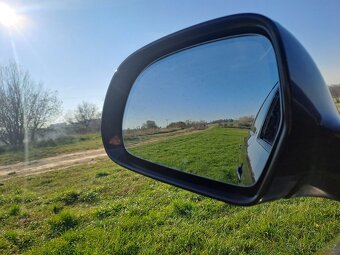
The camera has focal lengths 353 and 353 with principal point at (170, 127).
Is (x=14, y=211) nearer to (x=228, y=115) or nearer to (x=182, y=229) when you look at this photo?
(x=182, y=229)

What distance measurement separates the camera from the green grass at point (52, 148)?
89.2ft

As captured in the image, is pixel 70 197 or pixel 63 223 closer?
pixel 63 223

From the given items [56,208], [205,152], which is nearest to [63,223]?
[56,208]

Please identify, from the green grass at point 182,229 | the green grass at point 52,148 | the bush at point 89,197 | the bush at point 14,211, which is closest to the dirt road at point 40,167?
the green grass at point 52,148

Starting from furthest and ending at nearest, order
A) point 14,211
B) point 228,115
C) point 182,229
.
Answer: point 14,211, point 182,229, point 228,115

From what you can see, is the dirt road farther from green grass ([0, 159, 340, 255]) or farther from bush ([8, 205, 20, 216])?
green grass ([0, 159, 340, 255])

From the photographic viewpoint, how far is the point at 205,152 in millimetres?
1457

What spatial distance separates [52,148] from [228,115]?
3311 centimetres

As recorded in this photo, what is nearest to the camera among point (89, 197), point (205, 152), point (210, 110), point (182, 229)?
point (210, 110)

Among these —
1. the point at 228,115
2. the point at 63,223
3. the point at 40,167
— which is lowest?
the point at 40,167

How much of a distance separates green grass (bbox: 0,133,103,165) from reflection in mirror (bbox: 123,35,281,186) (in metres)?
26.0

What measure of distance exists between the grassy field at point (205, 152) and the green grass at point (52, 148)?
1025 inches

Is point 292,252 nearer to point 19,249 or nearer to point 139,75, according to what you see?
point 139,75

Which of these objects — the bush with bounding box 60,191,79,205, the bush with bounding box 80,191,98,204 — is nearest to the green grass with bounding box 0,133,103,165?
the bush with bounding box 60,191,79,205
